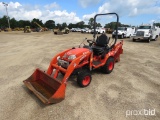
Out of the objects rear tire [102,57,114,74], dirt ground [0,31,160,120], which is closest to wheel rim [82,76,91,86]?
dirt ground [0,31,160,120]

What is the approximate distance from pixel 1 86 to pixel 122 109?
12.4 ft

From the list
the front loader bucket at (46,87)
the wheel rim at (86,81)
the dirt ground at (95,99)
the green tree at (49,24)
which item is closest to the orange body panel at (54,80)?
the front loader bucket at (46,87)

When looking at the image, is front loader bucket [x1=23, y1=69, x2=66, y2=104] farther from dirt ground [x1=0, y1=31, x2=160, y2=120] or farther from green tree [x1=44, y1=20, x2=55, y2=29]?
green tree [x1=44, y1=20, x2=55, y2=29]

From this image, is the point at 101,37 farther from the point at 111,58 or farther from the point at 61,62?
the point at 61,62

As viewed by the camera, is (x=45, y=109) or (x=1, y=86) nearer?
(x=45, y=109)

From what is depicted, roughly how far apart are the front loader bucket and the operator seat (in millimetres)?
2048

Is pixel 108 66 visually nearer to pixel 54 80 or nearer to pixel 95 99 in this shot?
pixel 95 99

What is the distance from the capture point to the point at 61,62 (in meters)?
4.87

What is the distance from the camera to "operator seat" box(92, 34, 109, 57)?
219 inches

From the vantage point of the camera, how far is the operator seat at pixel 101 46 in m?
5.57

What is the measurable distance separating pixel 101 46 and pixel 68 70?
214 cm

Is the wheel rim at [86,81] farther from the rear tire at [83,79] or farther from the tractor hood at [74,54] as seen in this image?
the tractor hood at [74,54]

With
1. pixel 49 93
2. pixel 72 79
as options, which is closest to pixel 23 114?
pixel 49 93

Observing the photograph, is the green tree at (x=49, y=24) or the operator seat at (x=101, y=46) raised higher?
the green tree at (x=49, y=24)
